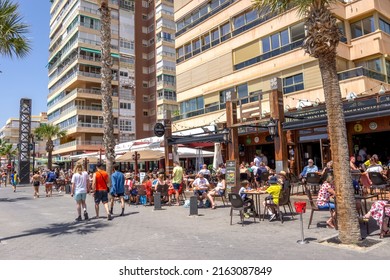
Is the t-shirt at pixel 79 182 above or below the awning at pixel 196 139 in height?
below

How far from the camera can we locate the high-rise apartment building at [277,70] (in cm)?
1769

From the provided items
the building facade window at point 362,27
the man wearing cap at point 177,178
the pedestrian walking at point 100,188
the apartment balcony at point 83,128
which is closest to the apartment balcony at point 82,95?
the apartment balcony at point 83,128

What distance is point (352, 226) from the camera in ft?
21.8

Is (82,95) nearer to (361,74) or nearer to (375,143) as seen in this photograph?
(361,74)

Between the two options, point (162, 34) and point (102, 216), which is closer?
point (102, 216)

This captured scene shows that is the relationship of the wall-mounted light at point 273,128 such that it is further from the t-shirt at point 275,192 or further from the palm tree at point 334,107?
the palm tree at point 334,107

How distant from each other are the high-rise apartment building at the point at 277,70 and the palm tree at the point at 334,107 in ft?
22.8

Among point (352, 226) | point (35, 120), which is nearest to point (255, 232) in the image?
point (352, 226)

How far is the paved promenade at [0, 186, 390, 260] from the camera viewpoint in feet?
20.1

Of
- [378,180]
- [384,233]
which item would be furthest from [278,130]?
[384,233]

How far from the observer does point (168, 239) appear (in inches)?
294

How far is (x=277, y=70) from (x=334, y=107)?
1574 cm

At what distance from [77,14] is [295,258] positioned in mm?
51500
